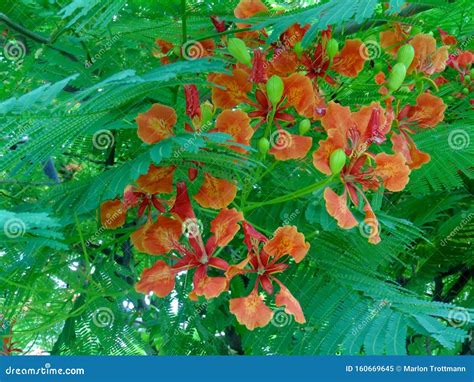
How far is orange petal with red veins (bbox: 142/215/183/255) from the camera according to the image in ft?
4.92

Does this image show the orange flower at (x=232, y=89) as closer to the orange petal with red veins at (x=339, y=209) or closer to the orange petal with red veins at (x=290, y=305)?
the orange petal with red veins at (x=339, y=209)

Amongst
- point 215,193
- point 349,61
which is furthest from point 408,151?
point 215,193

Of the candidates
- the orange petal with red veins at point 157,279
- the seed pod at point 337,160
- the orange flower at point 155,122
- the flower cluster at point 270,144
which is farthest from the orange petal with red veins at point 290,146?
the orange petal with red veins at point 157,279

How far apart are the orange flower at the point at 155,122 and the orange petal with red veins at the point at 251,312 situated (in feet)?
1.23

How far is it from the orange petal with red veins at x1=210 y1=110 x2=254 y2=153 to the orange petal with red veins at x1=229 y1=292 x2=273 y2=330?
1.05 feet

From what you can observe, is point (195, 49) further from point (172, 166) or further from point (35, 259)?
point (35, 259)

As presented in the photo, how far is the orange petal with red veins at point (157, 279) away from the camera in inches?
59.2

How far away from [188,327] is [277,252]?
1.99 ft

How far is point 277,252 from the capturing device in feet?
4.90

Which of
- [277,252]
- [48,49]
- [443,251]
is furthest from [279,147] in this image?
[443,251]

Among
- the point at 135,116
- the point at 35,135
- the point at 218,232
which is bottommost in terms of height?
A: the point at 218,232

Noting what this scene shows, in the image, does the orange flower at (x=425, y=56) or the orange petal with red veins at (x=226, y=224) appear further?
the orange flower at (x=425, y=56)

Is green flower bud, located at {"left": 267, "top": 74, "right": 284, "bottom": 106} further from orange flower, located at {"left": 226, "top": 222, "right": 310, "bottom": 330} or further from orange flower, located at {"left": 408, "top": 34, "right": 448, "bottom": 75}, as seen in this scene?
orange flower, located at {"left": 408, "top": 34, "right": 448, "bottom": 75}

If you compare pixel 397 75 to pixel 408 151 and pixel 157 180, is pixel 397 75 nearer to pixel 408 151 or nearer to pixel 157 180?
pixel 408 151
